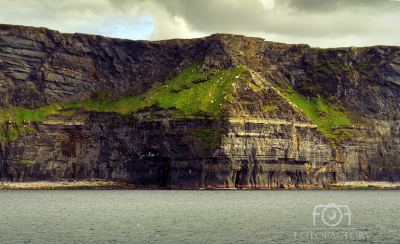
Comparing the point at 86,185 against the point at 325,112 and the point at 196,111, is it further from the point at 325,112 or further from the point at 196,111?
the point at 325,112

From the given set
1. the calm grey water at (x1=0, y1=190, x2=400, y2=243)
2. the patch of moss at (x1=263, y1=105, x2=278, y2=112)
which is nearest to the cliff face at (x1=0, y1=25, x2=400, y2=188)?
the patch of moss at (x1=263, y1=105, x2=278, y2=112)

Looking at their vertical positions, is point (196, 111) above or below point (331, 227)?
above

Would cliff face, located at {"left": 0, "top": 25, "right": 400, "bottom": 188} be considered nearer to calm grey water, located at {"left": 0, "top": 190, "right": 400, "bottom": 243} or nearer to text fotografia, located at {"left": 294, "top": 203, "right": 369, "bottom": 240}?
calm grey water, located at {"left": 0, "top": 190, "right": 400, "bottom": 243}

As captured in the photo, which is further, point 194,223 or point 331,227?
point 194,223

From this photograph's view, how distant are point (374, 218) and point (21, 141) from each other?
319ft

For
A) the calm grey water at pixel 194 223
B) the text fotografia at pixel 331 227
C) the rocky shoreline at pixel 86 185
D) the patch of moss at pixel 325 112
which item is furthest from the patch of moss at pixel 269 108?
the text fotografia at pixel 331 227

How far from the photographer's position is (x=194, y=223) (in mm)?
55000

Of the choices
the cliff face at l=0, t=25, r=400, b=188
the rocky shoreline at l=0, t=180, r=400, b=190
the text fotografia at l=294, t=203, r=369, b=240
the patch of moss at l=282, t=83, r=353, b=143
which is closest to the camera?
the text fotografia at l=294, t=203, r=369, b=240

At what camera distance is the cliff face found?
383 ft

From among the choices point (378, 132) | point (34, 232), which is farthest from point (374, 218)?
point (378, 132)

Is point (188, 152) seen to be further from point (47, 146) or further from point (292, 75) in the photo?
point (292, 75)

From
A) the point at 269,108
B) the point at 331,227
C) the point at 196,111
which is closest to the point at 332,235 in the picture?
the point at 331,227

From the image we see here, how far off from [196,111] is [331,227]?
2735 inches

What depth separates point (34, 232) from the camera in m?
48.2
